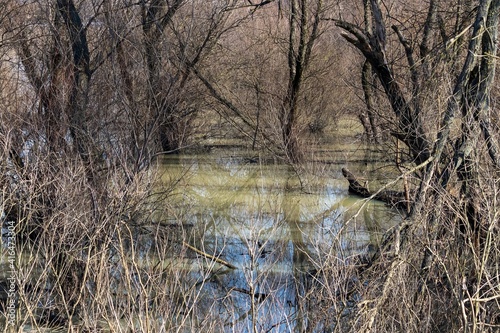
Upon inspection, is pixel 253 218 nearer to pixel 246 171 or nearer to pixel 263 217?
pixel 263 217

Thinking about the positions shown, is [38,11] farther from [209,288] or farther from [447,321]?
[447,321]

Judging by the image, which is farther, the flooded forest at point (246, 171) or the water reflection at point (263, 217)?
the water reflection at point (263, 217)

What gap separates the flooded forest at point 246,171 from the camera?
4215 millimetres

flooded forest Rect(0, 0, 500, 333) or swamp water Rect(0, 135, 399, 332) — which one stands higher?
flooded forest Rect(0, 0, 500, 333)

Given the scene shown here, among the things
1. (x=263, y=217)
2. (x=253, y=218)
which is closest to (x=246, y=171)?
(x=263, y=217)

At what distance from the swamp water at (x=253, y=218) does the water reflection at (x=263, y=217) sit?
0.05 ft

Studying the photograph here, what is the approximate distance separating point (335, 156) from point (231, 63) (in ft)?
11.3

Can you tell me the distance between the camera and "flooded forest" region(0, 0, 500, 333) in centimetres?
421

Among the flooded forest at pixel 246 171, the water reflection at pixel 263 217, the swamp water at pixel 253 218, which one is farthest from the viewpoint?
the water reflection at pixel 263 217

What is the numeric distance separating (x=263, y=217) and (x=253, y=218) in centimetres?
344

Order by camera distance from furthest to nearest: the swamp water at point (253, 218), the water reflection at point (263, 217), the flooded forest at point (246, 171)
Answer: the water reflection at point (263, 217), the swamp water at point (253, 218), the flooded forest at point (246, 171)

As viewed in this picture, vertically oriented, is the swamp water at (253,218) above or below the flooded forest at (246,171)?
below

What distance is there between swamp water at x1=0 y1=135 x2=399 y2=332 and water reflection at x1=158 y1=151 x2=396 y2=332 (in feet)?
0.05

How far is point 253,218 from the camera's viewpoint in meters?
5.87
